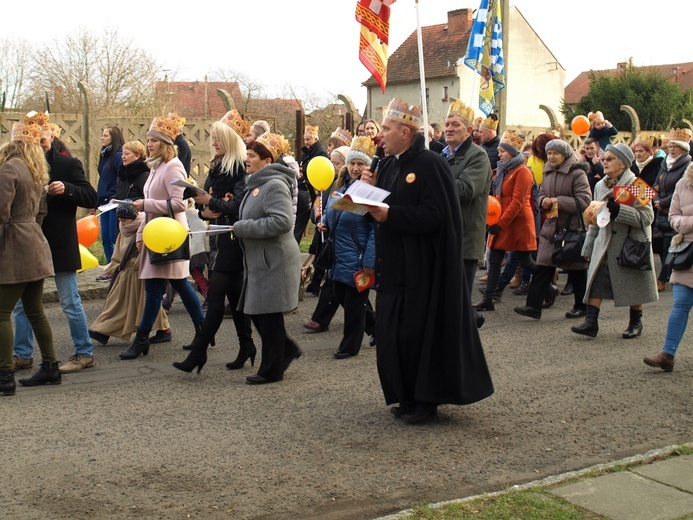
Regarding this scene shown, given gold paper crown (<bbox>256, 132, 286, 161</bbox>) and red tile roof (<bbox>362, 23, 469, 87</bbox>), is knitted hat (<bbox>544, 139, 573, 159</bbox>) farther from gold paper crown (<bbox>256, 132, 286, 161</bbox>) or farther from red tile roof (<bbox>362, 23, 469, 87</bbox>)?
red tile roof (<bbox>362, 23, 469, 87</bbox>)

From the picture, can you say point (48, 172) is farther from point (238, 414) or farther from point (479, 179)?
point (479, 179)

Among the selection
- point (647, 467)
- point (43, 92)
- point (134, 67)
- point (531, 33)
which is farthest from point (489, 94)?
point (531, 33)

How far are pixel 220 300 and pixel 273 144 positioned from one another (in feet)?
4.14

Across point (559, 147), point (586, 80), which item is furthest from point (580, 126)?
point (586, 80)

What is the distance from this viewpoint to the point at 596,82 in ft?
131

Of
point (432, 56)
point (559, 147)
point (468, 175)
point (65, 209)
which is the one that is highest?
point (432, 56)

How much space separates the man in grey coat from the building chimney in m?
48.7

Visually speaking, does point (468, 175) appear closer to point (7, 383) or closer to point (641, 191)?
point (641, 191)

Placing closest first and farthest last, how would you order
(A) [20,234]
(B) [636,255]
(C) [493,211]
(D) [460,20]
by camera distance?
(A) [20,234] < (B) [636,255] < (C) [493,211] < (D) [460,20]

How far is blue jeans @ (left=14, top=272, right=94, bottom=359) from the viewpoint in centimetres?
740

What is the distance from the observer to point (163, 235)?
7270mm

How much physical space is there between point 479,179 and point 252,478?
4.51 meters

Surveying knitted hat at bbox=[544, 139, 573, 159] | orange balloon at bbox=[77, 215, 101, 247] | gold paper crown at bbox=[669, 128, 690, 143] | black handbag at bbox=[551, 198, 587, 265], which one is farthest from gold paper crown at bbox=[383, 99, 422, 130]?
gold paper crown at bbox=[669, 128, 690, 143]

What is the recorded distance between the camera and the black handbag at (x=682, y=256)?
7.37 m
